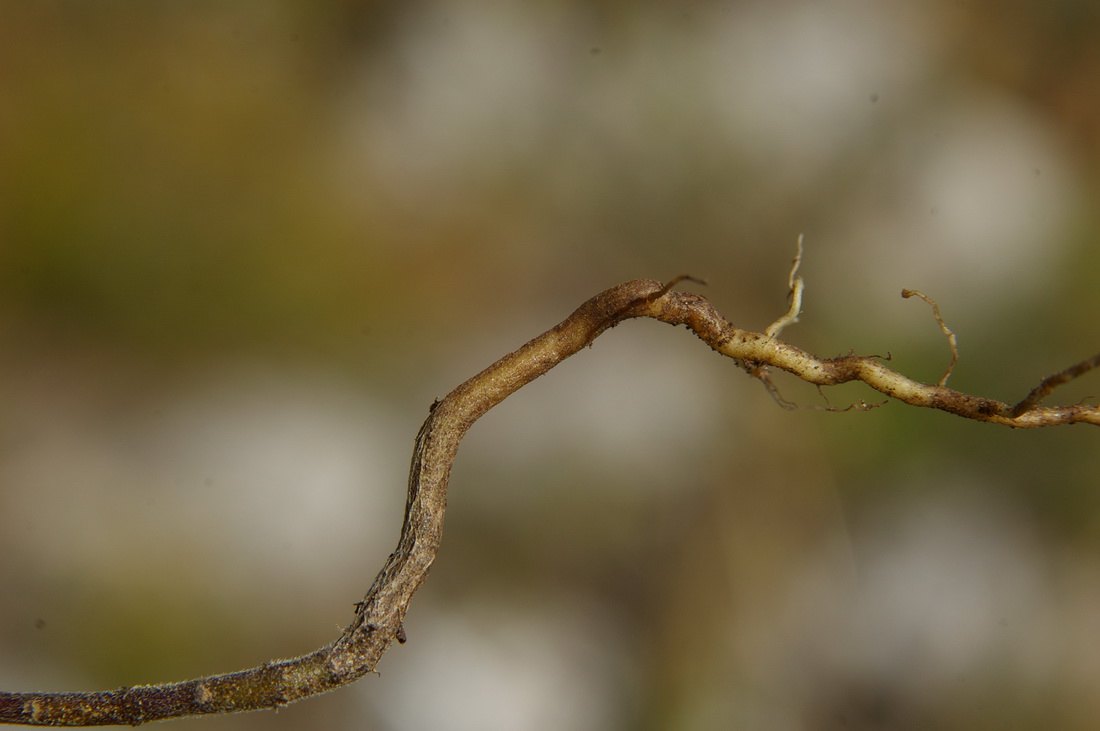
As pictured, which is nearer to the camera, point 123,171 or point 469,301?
point 123,171

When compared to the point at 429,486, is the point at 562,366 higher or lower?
higher

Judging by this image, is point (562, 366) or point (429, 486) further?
point (562, 366)

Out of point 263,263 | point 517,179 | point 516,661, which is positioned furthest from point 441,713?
point 517,179

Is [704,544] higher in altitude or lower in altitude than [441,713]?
higher

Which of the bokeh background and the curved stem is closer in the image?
the curved stem

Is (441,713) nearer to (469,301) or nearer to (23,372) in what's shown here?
(469,301)
